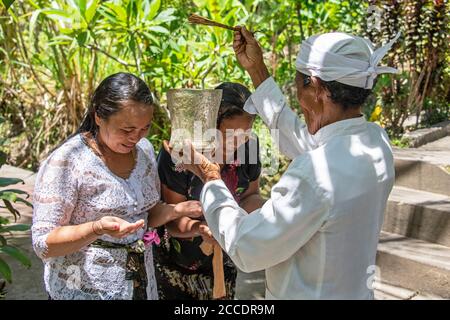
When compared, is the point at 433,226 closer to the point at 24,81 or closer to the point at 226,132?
the point at 226,132

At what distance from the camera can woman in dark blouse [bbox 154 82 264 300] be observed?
215 centimetres

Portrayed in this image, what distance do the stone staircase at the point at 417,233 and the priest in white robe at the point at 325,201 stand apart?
6.73 ft

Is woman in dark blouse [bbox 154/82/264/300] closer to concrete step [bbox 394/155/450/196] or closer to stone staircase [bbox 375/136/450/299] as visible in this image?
stone staircase [bbox 375/136/450/299]

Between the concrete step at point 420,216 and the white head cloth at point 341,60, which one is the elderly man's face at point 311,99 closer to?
the white head cloth at point 341,60

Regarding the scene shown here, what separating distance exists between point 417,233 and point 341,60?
2.71m

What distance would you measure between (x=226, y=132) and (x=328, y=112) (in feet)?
2.03

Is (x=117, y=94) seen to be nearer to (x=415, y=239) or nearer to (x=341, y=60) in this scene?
(x=341, y=60)

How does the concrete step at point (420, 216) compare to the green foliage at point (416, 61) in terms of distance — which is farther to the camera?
the green foliage at point (416, 61)

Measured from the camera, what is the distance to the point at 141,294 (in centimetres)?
200

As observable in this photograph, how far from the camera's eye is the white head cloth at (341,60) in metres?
1.55

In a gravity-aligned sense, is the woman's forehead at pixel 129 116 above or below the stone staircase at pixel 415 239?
above

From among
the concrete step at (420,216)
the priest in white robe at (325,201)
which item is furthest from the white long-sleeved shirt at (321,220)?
the concrete step at (420,216)

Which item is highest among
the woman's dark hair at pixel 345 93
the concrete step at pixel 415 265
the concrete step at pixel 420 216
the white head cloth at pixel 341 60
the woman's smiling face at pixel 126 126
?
the white head cloth at pixel 341 60
